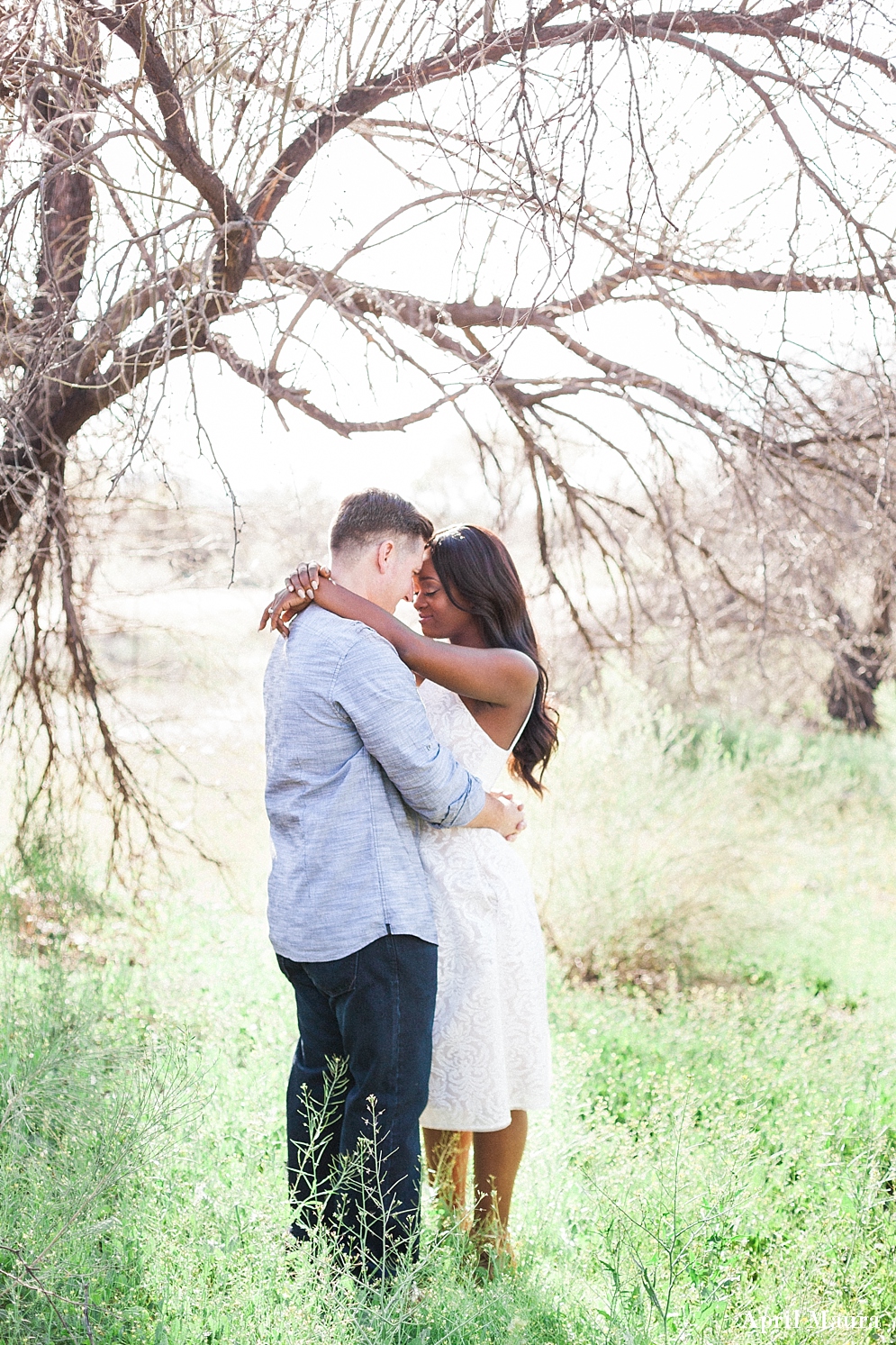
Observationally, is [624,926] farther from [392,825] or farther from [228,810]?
[392,825]

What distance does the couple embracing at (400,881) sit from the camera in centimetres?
231

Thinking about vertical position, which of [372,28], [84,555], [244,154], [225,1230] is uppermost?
[372,28]

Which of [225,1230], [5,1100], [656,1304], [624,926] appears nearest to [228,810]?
[624,926]

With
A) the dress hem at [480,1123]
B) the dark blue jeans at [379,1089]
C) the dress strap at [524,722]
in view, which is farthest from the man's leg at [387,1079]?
the dress strap at [524,722]

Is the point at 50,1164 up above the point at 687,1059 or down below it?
above

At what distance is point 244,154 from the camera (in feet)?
10.4

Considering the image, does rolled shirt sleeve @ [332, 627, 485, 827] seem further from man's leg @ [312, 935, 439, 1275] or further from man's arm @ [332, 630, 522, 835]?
man's leg @ [312, 935, 439, 1275]

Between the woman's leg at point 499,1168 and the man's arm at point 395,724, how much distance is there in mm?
896

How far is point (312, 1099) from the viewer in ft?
8.19

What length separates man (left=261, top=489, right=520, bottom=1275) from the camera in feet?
7.55

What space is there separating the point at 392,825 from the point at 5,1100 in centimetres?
144

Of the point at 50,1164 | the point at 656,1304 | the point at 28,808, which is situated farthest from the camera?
the point at 28,808

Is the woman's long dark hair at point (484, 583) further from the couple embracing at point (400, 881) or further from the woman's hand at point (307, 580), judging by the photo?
the woman's hand at point (307, 580)

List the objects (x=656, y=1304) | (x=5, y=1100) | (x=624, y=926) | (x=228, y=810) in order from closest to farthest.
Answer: (x=656, y=1304), (x=5, y=1100), (x=624, y=926), (x=228, y=810)
